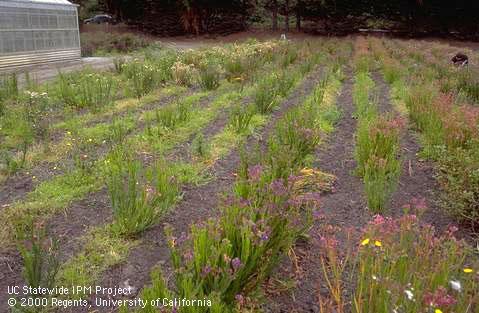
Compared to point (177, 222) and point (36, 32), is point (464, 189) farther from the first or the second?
point (36, 32)

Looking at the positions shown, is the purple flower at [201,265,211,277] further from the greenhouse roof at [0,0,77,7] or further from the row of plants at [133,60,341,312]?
the greenhouse roof at [0,0,77,7]

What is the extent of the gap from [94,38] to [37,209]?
2071 cm

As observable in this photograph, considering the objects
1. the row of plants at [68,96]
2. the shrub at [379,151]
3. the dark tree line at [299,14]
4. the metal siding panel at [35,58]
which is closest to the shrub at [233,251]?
the shrub at [379,151]

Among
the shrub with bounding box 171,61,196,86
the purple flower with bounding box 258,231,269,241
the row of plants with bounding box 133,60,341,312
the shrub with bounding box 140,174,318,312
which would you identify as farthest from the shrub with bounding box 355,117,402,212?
the shrub with bounding box 171,61,196,86

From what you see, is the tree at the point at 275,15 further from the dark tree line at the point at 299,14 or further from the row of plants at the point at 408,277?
the row of plants at the point at 408,277

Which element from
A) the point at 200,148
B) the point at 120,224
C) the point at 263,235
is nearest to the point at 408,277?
the point at 263,235

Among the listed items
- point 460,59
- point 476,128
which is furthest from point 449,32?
point 476,128

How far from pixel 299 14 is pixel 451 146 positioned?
27.1 m

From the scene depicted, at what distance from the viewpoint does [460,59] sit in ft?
42.3

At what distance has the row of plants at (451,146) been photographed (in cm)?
370

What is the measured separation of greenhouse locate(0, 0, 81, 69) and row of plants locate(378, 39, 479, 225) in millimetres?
10561

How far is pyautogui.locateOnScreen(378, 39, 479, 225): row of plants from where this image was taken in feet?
12.1

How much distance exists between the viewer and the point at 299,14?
30359 mm

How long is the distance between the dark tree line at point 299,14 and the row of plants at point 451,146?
24.4 meters
